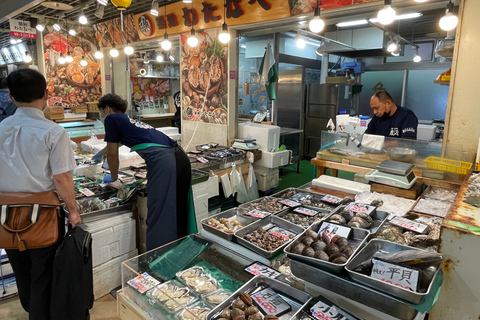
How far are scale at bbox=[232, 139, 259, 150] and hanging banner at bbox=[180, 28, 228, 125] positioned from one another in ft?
1.60

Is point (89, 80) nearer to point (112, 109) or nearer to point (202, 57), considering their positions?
point (202, 57)

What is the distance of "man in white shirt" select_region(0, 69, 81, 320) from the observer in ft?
6.79

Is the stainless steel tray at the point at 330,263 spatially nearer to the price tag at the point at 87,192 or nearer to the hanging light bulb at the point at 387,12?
the hanging light bulb at the point at 387,12

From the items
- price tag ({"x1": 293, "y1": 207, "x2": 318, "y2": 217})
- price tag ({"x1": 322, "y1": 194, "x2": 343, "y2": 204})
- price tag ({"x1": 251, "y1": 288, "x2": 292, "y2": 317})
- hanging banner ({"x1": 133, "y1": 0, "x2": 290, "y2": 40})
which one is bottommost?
price tag ({"x1": 251, "y1": 288, "x2": 292, "y2": 317})

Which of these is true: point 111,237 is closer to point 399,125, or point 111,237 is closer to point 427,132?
point 399,125

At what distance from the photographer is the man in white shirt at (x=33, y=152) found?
2070mm

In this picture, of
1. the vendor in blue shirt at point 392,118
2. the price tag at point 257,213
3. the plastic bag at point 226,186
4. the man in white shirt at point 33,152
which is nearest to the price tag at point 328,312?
the price tag at point 257,213

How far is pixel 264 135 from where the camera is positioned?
16.5 feet

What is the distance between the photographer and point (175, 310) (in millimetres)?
1596

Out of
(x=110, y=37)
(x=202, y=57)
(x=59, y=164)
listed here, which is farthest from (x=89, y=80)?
(x=59, y=164)

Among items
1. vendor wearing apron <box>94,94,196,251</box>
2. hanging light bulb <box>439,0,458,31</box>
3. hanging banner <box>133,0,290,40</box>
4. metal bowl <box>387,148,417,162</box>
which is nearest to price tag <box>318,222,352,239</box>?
vendor wearing apron <box>94,94,196,251</box>

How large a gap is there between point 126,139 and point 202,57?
2.79 meters

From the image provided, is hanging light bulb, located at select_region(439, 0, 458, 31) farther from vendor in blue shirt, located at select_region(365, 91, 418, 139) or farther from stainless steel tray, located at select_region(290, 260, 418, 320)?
stainless steel tray, located at select_region(290, 260, 418, 320)

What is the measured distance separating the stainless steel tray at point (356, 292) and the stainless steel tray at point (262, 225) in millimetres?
298
